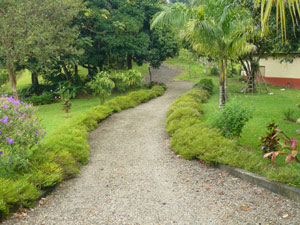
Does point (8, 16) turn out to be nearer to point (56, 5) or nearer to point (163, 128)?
point (56, 5)

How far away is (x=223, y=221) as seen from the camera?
376 centimetres

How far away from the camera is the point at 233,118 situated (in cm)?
658

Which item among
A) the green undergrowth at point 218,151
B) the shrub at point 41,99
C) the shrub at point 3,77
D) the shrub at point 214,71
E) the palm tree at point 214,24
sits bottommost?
the shrub at point 41,99

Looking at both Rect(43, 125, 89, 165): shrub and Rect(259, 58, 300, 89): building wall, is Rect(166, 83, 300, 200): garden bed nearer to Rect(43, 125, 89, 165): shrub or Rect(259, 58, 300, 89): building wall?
Rect(43, 125, 89, 165): shrub

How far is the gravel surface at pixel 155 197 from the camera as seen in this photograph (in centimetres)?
390

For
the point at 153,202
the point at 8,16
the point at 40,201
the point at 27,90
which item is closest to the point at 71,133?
the point at 40,201

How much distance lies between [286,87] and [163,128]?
14.7 m

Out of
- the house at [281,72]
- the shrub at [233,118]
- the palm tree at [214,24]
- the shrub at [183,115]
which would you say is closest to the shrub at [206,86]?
the house at [281,72]

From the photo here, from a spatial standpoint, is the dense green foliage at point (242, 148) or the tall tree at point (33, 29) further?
the tall tree at point (33, 29)

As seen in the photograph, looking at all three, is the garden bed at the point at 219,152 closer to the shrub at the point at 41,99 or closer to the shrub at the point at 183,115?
the shrub at the point at 183,115

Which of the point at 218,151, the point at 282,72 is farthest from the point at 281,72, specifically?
the point at 218,151

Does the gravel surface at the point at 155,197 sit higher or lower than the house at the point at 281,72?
lower

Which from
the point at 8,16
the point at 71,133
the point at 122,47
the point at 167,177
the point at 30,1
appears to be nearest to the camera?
the point at 167,177

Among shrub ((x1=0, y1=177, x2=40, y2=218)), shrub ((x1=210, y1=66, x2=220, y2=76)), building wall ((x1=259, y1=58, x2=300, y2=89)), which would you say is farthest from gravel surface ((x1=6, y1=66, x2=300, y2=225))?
shrub ((x1=210, y1=66, x2=220, y2=76))
